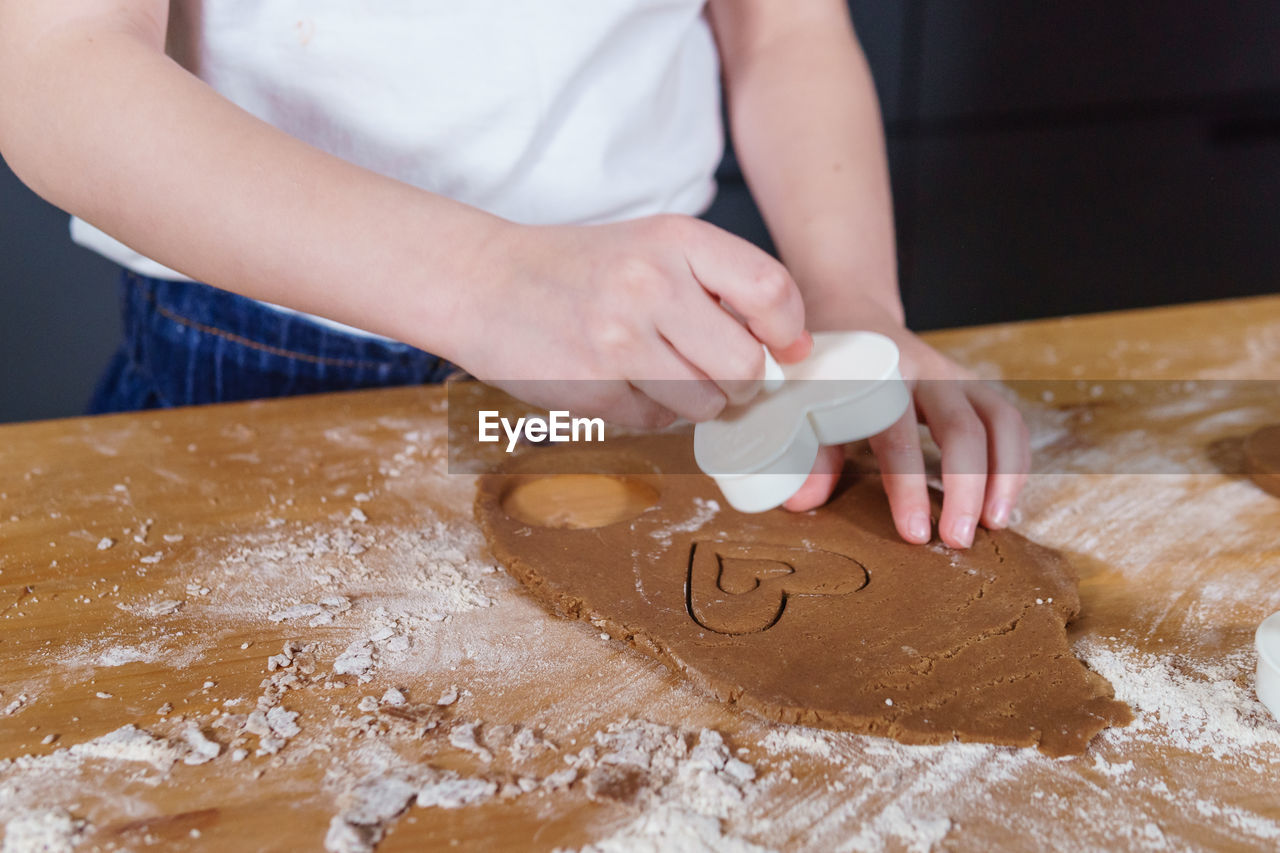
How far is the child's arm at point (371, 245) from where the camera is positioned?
568 millimetres

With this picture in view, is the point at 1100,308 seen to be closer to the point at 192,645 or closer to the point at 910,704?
the point at 910,704

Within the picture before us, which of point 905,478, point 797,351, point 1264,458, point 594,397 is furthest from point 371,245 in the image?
point 1264,458

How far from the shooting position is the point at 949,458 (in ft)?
2.30

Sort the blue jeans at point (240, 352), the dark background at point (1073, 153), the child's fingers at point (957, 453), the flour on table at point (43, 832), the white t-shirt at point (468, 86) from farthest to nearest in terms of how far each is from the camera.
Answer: the dark background at point (1073, 153), the blue jeans at point (240, 352), the white t-shirt at point (468, 86), the child's fingers at point (957, 453), the flour on table at point (43, 832)

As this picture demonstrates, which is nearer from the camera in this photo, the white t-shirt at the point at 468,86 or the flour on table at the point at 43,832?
the flour on table at the point at 43,832

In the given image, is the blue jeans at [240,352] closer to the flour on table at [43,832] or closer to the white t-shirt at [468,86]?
the white t-shirt at [468,86]

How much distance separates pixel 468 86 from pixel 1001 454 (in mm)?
507

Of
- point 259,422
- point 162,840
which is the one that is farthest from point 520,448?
point 162,840

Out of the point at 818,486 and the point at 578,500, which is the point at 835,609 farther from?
the point at 578,500

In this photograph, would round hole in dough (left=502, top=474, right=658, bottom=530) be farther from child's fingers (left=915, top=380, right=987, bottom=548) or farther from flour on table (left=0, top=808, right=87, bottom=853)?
flour on table (left=0, top=808, right=87, bottom=853)

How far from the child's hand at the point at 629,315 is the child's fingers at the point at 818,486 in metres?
0.13

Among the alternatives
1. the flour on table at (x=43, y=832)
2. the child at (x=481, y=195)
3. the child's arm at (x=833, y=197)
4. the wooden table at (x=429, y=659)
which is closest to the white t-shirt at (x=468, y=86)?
the child at (x=481, y=195)

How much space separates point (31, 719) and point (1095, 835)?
1.64 feet

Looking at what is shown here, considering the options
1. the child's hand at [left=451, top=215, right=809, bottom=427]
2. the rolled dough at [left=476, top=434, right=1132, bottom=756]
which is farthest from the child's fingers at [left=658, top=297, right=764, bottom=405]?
the rolled dough at [left=476, top=434, right=1132, bottom=756]
